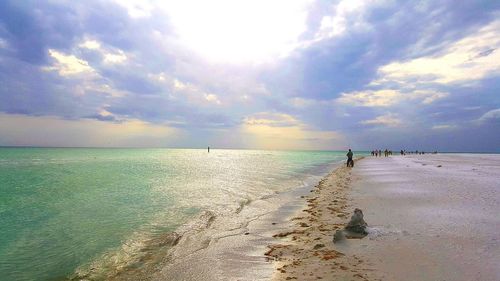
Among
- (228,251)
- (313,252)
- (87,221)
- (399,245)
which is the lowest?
(87,221)

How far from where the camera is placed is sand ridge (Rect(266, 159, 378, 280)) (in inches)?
253

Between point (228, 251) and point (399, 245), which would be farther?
point (228, 251)

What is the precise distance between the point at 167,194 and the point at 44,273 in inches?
526

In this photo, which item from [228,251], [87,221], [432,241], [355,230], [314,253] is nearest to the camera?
[314,253]

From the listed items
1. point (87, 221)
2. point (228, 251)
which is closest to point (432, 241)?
point (228, 251)

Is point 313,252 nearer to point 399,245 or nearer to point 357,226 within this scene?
point 357,226

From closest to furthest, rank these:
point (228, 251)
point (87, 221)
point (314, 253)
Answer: point (314, 253)
point (228, 251)
point (87, 221)

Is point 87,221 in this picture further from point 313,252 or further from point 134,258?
point 313,252

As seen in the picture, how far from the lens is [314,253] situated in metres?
7.89

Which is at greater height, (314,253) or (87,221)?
(314,253)

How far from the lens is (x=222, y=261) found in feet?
26.4

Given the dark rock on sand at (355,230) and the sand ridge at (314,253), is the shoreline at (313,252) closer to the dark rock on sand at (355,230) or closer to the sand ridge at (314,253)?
the sand ridge at (314,253)

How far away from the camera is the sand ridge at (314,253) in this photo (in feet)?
21.1

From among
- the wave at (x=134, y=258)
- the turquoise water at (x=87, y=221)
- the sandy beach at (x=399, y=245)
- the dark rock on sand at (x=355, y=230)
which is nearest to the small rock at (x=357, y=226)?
the dark rock on sand at (x=355, y=230)
